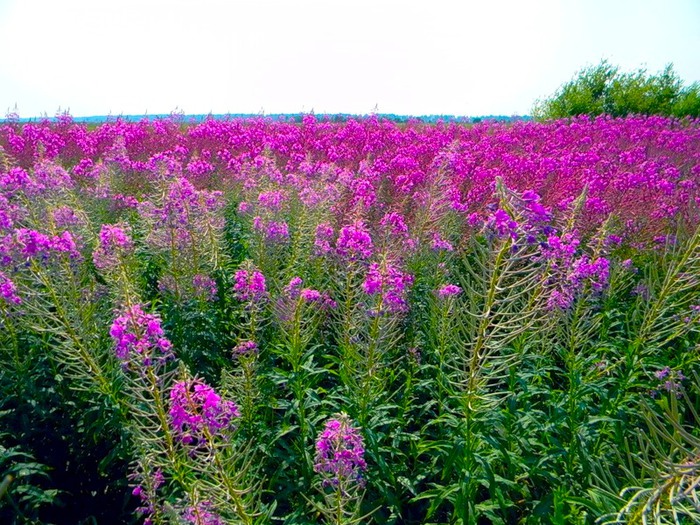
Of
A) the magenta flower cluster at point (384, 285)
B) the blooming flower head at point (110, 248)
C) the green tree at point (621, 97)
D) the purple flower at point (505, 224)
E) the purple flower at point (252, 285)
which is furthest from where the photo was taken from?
the green tree at point (621, 97)

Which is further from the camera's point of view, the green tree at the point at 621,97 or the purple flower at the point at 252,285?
the green tree at the point at 621,97

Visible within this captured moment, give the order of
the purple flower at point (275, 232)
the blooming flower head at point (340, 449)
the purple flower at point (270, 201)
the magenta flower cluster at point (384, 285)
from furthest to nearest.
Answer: the purple flower at point (270, 201)
the purple flower at point (275, 232)
the magenta flower cluster at point (384, 285)
the blooming flower head at point (340, 449)

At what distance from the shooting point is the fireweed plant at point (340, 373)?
7.62 feet

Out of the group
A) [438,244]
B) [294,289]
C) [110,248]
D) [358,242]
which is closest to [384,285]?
[358,242]

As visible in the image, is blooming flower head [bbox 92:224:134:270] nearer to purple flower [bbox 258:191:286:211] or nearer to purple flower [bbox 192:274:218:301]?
purple flower [bbox 192:274:218:301]

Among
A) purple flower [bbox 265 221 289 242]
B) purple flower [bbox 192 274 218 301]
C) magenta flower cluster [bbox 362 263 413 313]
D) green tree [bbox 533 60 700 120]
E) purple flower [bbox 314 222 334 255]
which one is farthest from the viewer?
green tree [bbox 533 60 700 120]

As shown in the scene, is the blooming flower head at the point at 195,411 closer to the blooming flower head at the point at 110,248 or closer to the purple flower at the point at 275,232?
the blooming flower head at the point at 110,248

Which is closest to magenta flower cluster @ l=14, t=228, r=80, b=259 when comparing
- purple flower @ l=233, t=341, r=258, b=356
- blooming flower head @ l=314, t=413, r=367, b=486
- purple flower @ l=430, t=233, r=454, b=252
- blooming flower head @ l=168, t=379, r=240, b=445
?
purple flower @ l=233, t=341, r=258, b=356

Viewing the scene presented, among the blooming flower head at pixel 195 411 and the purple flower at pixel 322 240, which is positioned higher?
the purple flower at pixel 322 240

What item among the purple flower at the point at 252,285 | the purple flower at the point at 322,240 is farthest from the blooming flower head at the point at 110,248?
the purple flower at the point at 322,240

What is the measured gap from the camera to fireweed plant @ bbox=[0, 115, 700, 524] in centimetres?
232

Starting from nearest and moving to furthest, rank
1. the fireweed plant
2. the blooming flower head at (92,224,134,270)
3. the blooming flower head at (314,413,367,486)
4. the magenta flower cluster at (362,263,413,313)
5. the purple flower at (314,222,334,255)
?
the blooming flower head at (314,413,367,486)
the fireweed plant
the magenta flower cluster at (362,263,413,313)
the blooming flower head at (92,224,134,270)
the purple flower at (314,222,334,255)

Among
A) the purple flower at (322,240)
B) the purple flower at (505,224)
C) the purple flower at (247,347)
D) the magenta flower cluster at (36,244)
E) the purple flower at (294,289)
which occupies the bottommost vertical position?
the purple flower at (247,347)

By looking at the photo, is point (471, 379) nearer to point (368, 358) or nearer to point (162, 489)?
point (368, 358)
